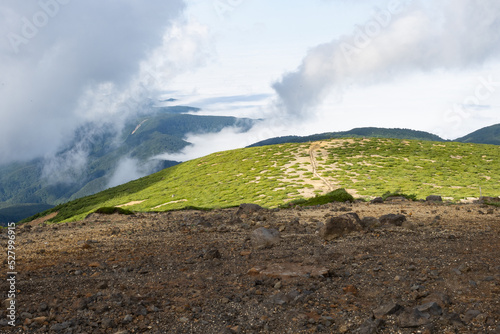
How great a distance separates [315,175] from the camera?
50719mm

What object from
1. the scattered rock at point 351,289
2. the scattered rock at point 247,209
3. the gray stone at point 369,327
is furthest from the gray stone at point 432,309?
the scattered rock at point 247,209

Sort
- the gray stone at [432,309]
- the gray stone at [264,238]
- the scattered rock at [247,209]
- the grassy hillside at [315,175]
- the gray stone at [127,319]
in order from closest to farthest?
the gray stone at [432,309]
the gray stone at [127,319]
the gray stone at [264,238]
the scattered rock at [247,209]
the grassy hillside at [315,175]

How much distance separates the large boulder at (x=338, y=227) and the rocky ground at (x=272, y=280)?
41 mm

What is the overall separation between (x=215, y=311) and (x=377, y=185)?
3739 centimetres

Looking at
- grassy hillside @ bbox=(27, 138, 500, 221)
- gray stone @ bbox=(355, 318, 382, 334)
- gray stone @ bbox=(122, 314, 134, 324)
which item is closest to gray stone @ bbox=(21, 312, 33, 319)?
gray stone @ bbox=(122, 314, 134, 324)

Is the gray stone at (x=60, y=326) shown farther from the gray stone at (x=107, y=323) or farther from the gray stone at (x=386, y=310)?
the gray stone at (x=386, y=310)

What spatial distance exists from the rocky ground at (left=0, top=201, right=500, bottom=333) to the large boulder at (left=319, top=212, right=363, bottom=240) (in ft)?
0.13

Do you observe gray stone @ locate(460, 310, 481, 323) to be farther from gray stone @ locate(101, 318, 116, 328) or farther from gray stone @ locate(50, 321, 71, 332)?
gray stone @ locate(50, 321, 71, 332)

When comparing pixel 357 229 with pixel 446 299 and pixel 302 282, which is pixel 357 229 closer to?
pixel 302 282

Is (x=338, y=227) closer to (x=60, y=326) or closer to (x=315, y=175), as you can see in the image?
(x=60, y=326)

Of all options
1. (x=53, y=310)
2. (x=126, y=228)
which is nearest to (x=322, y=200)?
(x=126, y=228)

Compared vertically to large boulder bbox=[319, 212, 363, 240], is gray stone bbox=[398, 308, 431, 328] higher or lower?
lower

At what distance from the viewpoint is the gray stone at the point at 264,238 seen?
1333 cm

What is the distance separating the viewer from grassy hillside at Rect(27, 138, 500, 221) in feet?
138
